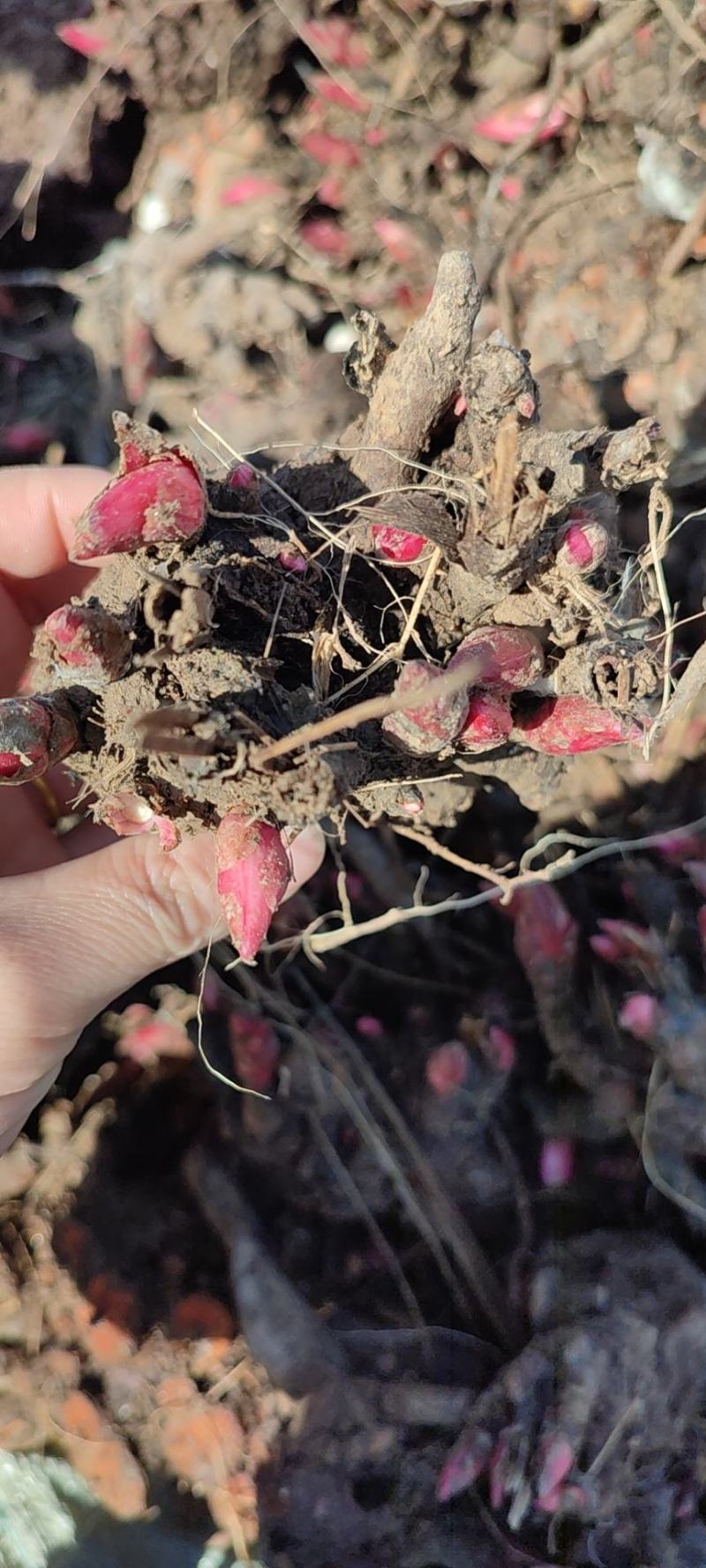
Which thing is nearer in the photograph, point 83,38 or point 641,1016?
point 641,1016

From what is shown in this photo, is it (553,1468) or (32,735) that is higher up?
(32,735)

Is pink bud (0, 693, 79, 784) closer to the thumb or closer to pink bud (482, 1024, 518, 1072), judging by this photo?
the thumb

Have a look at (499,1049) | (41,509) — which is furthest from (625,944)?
(41,509)

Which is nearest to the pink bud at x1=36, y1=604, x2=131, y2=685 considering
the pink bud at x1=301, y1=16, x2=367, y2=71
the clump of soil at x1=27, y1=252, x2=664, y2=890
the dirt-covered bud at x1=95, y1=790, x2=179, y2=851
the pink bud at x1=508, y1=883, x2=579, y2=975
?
the clump of soil at x1=27, y1=252, x2=664, y2=890

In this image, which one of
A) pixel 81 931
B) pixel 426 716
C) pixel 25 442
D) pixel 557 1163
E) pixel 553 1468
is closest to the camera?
pixel 426 716

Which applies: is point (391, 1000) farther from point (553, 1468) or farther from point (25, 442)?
point (25, 442)
